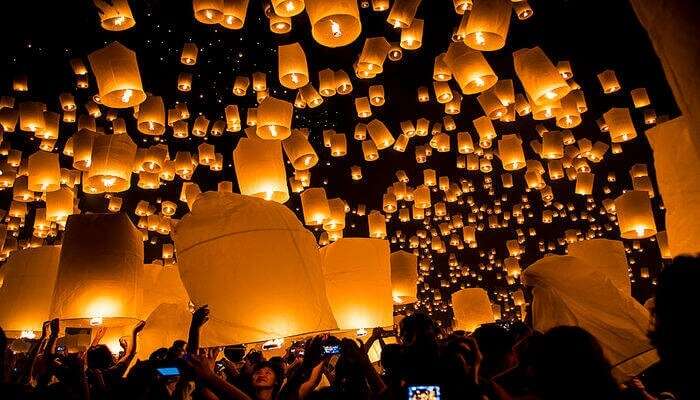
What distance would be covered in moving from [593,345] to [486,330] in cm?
136

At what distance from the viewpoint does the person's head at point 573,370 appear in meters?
1.43

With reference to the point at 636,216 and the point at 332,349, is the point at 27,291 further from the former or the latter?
the point at 636,216

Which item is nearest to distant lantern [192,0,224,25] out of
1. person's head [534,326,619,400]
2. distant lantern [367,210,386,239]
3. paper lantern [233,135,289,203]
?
paper lantern [233,135,289,203]

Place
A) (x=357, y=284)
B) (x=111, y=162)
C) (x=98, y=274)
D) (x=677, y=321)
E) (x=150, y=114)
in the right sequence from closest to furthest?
1. (x=677, y=321)
2. (x=98, y=274)
3. (x=357, y=284)
4. (x=111, y=162)
5. (x=150, y=114)

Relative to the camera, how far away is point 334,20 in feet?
10.4

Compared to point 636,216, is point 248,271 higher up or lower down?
lower down

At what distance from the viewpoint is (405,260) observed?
579 centimetres

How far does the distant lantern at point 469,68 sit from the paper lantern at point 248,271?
2.26 m

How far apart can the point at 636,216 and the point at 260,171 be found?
12.4ft

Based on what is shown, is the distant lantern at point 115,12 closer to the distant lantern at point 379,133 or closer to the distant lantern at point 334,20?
the distant lantern at point 334,20

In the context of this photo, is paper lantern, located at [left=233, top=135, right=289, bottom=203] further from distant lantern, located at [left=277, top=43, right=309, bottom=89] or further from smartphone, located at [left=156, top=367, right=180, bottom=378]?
smartphone, located at [left=156, top=367, right=180, bottom=378]

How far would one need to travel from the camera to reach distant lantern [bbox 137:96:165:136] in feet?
17.7

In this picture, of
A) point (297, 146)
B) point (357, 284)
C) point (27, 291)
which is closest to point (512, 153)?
point (297, 146)

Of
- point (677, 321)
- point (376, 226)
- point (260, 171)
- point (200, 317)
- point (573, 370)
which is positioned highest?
point (376, 226)
